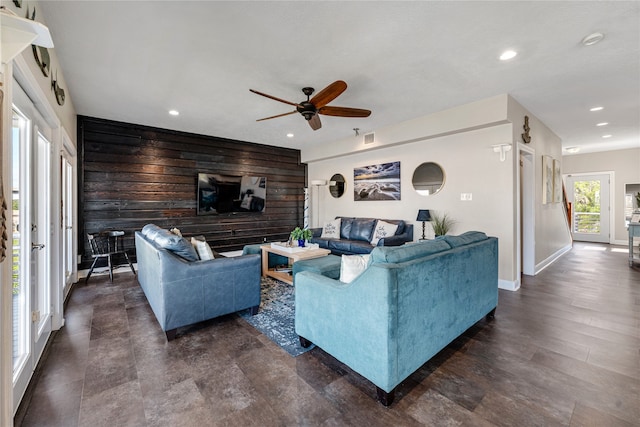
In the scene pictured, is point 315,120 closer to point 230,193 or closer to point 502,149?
point 502,149

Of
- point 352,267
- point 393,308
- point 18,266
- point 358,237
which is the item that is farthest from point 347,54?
point 358,237

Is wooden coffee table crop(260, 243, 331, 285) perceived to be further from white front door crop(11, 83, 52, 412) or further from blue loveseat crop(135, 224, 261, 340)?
white front door crop(11, 83, 52, 412)

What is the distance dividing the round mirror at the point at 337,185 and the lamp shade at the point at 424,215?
222cm

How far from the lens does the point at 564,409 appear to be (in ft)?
5.38

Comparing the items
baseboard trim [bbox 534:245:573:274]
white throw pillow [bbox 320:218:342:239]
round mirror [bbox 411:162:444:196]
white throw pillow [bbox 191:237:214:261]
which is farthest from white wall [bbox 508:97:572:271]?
white throw pillow [bbox 191:237:214:261]

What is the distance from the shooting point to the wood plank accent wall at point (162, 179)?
4.63 metres

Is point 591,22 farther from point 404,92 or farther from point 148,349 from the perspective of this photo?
point 148,349

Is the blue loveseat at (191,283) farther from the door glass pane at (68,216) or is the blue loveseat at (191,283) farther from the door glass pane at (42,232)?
the door glass pane at (68,216)

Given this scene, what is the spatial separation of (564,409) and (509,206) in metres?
2.80

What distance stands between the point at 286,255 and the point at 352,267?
2075 millimetres

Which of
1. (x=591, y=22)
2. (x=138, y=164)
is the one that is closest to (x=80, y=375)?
(x=138, y=164)

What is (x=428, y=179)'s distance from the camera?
491 centimetres

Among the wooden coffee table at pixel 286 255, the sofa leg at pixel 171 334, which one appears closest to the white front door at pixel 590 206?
the wooden coffee table at pixel 286 255

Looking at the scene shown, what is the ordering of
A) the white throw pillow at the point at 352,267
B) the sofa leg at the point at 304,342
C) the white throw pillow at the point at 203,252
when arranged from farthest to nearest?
the white throw pillow at the point at 203,252 → the sofa leg at the point at 304,342 → the white throw pillow at the point at 352,267
